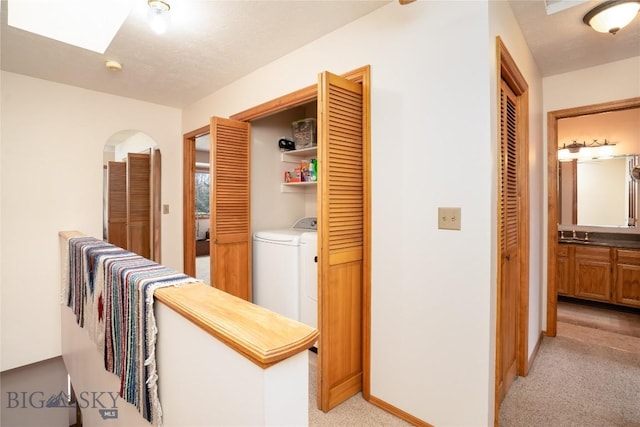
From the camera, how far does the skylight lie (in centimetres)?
187

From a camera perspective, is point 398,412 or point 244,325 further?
point 398,412

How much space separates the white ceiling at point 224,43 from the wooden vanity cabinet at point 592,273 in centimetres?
209

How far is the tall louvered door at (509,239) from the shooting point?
176 cm

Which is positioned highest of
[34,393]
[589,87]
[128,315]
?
[589,87]

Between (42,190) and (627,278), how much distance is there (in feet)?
19.3

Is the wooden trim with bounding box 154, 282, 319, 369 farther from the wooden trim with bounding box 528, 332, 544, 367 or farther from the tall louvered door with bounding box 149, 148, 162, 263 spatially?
the tall louvered door with bounding box 149, 148, 162, 263

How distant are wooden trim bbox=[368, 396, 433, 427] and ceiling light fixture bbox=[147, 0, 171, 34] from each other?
8.07 feet

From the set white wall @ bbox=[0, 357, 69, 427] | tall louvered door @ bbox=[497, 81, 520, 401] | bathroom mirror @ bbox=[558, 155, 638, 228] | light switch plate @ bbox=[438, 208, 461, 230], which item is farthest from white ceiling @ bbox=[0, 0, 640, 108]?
white wall @ bbox=[0, 357, 69, 427]

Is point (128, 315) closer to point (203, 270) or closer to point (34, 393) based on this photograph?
point (34, 393)

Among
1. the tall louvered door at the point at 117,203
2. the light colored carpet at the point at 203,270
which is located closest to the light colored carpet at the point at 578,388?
the tall louvered door at the point at 117,203

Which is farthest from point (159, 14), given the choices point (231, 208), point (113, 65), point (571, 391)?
point (571, 391)

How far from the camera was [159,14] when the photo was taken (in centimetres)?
171

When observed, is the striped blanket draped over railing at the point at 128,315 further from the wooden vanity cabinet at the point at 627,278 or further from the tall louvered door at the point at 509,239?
the wooden vanity cabinet at the point at 627,278

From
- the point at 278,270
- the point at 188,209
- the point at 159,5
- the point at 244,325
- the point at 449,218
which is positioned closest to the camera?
the point at 244,325
